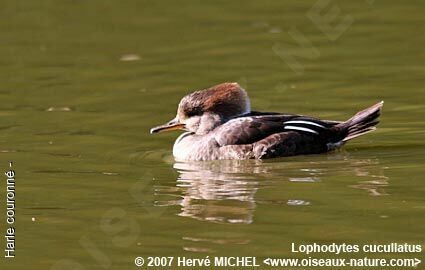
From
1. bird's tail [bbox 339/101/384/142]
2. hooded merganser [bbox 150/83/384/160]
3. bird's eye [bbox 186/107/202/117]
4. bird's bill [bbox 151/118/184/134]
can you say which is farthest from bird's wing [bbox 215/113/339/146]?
bird's bill [bbox 151/118/184/134]

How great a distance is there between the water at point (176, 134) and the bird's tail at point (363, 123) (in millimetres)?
237

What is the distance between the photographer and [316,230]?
32.5 ft

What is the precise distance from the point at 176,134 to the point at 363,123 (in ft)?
9.48

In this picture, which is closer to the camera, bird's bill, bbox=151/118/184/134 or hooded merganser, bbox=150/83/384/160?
hooded merganser, bbox=150/83/384/160

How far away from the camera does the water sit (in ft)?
32.8

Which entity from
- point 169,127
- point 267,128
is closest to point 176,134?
point 169,127

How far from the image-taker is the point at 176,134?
591 inches

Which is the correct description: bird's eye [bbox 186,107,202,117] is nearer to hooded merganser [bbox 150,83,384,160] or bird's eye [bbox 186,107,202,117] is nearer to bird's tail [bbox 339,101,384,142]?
hooded merganser [bbox 150,83,384,160]

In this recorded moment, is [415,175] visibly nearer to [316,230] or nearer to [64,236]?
[316,230]

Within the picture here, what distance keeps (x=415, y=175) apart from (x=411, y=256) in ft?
8.54

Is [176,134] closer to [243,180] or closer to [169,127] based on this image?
[169,127]

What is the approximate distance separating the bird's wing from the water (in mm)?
287

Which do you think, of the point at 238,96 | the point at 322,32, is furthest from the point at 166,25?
the point at 238,96

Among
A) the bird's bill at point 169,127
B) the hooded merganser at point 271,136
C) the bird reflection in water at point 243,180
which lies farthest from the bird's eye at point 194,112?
the bird reflection in water at point 243,180
